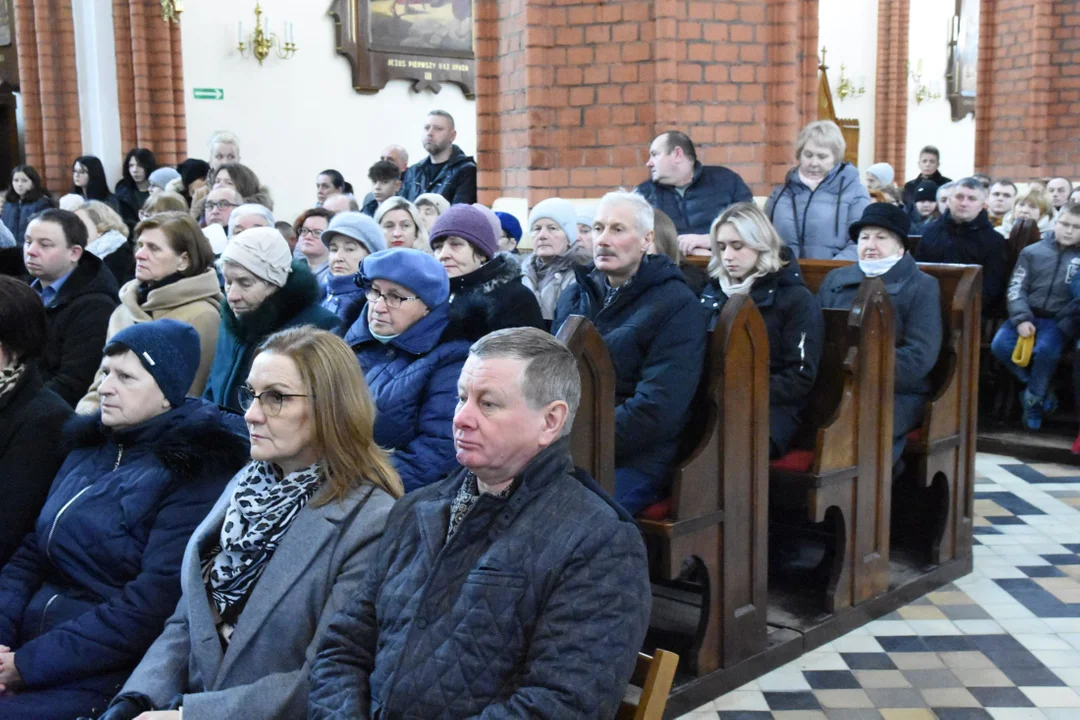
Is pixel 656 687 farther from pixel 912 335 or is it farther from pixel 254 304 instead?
pixel 912 335

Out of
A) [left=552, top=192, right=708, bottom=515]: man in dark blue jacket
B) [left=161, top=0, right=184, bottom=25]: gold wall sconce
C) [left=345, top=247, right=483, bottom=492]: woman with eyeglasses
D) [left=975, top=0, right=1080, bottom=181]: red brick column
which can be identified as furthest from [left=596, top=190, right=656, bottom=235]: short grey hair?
[left=161, top=0, right=184, bottom=25]: gold wall sconce

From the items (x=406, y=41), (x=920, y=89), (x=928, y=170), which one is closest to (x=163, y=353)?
(x=928, y=170)

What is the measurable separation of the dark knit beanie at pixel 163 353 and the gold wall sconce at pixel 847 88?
14.8 meters

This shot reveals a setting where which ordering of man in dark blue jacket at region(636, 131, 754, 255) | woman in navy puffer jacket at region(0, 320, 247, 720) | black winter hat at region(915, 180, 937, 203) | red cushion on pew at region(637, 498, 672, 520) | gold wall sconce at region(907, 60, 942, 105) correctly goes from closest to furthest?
woman in navy puffer jacket at region(0, 320, 247, 720), red cushion on pew at region(637, 498, 672, 520), man in dark blue jacket at region(636, 131, 754, 255), black winter hat at region(915, 180, 937, 203), gold wall sconce at region(907, 60, 942, 105)

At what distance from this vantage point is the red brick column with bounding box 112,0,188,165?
1107 cm

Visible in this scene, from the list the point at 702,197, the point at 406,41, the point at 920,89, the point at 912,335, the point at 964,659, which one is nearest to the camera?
the point at 964,659

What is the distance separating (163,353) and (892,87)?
1553 centimetres

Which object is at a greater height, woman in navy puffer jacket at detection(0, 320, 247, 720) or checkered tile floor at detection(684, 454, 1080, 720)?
woman in navy puffer jacket at detection(0, 320, 247, 720)

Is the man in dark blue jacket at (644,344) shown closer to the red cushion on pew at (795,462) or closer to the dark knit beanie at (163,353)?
the red cushion on pew at (795,462)

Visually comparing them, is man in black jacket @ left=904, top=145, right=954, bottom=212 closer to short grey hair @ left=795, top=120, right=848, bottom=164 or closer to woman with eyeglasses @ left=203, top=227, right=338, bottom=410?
short grey hair @ left=795, top=120, right=848, bottom=164

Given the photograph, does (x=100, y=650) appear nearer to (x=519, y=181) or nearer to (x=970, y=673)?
(x=970, y=673)

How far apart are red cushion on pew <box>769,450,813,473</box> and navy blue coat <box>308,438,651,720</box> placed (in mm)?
1951

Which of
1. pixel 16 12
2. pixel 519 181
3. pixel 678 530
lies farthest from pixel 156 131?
pixel 678 530

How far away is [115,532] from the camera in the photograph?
2725 millimetres
